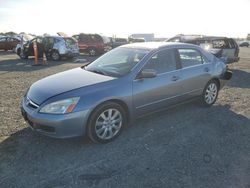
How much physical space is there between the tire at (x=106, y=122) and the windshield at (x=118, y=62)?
0.66m

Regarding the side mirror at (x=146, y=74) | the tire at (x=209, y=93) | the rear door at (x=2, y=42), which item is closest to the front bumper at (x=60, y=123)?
the side mirror at (x=146, y=74)

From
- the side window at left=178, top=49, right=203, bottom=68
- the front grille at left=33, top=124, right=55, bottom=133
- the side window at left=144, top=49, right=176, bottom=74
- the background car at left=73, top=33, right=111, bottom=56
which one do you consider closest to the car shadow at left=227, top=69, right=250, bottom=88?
the side window at left=178, top=49, right=203, bottom=68

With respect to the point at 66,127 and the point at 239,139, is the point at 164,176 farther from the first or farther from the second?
the point at 239,139

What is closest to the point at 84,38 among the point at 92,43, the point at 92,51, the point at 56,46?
the point at 92,43

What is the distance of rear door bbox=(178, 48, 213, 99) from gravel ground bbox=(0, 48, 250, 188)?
0.57 metres

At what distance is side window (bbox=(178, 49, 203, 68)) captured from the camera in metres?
5.37

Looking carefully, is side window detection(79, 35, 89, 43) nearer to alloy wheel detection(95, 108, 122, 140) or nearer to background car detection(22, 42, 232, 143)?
background car detection(22, 42, 232, 143)

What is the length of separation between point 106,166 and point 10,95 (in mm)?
4827

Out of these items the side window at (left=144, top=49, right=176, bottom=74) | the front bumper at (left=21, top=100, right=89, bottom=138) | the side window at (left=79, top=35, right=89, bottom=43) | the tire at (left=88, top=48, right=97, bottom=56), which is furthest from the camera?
the side window at (left=79, top=35, right=89, bottom=43)

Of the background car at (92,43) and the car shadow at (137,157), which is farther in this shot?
the background car at (92,43)

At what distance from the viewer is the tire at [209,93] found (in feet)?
19.5

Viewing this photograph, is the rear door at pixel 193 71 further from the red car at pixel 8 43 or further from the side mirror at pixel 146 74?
the red car at pixel 8 43

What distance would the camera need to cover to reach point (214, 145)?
420 cm

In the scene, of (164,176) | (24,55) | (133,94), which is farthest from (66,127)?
(24,55)
